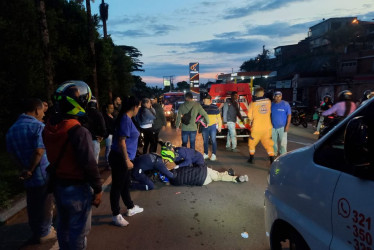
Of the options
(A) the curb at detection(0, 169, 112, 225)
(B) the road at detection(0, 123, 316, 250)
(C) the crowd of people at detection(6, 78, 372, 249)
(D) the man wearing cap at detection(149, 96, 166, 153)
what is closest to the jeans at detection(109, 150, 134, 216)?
(C) the crowd of people at detection(6, 78, 372, 249)

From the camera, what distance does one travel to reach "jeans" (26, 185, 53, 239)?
364cm

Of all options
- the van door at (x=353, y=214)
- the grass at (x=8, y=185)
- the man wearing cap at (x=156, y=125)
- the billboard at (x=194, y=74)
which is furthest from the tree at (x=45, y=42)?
the van door at (x=353, y=214)

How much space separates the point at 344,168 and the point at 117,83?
24239mm

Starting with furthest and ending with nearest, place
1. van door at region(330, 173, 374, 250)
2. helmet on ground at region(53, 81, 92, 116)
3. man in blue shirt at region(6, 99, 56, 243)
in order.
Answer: man in blue shirt at region(6, 99, 56, 243) → helmet on ground at region(53, 81, 92, 116) → van door at region(330, 173, 374, 250)

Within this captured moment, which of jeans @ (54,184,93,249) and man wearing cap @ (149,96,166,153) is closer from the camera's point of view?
jeans @ (54,184,93,249)

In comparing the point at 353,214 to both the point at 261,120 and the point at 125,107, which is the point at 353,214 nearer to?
the point at 125,107

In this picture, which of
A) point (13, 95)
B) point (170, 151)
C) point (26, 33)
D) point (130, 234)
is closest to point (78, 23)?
point (26, 33)

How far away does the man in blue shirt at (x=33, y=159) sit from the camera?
3477 mm

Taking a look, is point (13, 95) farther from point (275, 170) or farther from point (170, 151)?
point (275, 170)

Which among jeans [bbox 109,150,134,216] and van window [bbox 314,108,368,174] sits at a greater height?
van window [bbox 314,108,368,174]

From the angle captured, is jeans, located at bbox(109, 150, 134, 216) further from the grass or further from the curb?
the grass

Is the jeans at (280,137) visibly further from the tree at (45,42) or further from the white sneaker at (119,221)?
the tree at (45,42)

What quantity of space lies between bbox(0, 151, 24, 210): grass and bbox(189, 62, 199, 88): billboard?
29.7 ft

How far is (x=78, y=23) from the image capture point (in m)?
17.8
